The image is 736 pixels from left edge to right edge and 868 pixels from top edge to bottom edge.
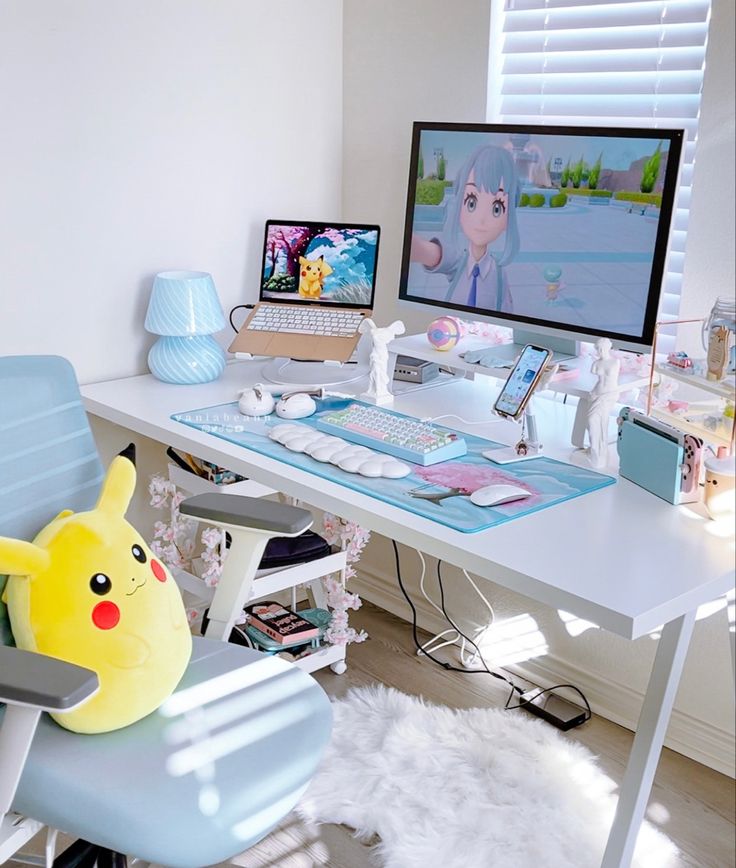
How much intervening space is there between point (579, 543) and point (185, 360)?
→ 1105 millimetres

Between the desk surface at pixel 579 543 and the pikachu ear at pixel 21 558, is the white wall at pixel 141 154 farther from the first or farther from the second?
the pikachu ear at pixel 21 558

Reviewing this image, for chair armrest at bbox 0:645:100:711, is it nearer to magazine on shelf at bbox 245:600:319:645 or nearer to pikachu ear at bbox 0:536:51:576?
pikachu ear at bbox 0:536:51:576

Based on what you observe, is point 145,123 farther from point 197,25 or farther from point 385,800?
point 385,800

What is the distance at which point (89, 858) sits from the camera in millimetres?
1463

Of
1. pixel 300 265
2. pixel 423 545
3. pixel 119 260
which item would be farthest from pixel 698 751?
pixel 119 260

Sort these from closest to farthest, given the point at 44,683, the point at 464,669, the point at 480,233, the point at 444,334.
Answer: the point at 44,683
the point at 480,233
the point at 444,334
the point at 464,669

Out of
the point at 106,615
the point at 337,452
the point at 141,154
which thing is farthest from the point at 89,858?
the point at 141,154

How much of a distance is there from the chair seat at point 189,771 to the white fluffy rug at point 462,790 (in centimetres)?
58

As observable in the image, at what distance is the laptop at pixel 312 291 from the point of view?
7.24 feet

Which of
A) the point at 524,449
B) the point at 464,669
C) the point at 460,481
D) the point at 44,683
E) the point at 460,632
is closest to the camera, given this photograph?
the point at 44,683

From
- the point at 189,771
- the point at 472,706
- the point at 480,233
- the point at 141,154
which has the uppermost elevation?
the point at 141,154

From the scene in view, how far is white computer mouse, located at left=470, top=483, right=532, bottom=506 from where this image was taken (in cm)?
152

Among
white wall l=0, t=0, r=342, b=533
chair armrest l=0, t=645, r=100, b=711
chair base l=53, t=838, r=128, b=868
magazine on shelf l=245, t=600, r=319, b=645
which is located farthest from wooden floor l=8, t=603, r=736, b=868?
chair armrest l=0, t=645, r=100, b=711

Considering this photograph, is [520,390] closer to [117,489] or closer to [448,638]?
[117,489]
